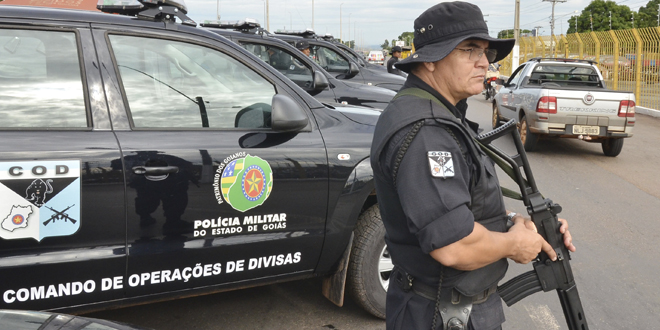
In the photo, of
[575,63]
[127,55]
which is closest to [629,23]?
[575,63]

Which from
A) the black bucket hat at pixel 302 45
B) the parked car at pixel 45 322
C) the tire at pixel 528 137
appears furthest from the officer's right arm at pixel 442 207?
the black bucket hat at pixel 302 45

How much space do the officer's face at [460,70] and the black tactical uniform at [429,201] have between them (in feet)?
0.15

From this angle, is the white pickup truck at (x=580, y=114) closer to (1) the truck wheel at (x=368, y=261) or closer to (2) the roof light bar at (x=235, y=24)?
(2) the roof light bar at (x=235, y=24)

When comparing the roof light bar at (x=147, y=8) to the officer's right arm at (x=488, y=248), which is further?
the roof light bar at (x=147, y=8)

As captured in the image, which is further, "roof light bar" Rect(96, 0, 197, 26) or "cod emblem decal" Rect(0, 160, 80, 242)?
"roof light bar" Rect(96, 0, 197, 26)

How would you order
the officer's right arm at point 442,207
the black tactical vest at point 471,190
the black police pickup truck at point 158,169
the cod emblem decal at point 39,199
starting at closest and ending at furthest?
the officer's right arm at point 442,207, the black tactical vest at point 471,190, the cod emblem decal at point 39,199, the black police pickup truck at point 158,169

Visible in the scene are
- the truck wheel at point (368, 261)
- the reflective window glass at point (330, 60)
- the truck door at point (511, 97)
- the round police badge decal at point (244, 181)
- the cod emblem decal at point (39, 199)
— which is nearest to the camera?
the cod emblem decal at point (39, 199)

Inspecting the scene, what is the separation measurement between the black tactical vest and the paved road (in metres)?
1.93

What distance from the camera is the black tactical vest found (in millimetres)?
1828

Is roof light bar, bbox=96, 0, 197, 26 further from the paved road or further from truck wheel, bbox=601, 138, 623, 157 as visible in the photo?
truck wheel, bbox=601, 138, 623, 157

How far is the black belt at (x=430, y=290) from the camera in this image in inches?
76.3

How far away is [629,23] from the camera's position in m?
73.8

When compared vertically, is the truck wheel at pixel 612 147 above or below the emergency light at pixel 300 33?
below

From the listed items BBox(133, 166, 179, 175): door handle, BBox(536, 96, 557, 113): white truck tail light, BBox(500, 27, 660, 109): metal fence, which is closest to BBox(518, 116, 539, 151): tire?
BBox(536, 96, 557, 113): white truck tail light
